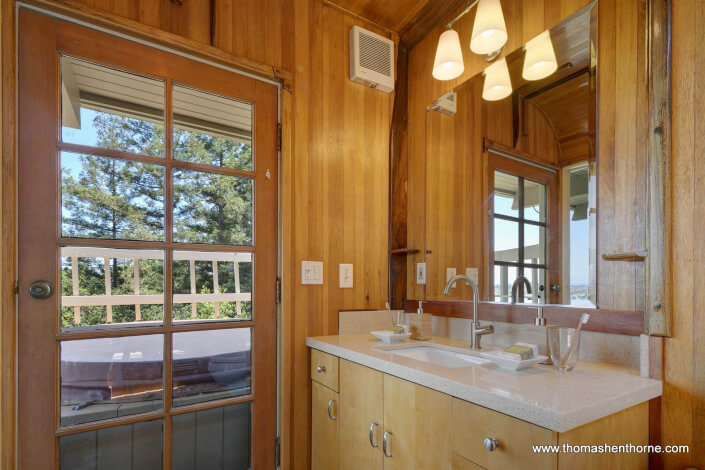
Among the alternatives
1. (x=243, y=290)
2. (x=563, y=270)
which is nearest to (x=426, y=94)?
(x=563, y=270)

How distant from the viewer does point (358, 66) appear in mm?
2027

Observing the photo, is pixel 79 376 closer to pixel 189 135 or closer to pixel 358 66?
pixel 189 135

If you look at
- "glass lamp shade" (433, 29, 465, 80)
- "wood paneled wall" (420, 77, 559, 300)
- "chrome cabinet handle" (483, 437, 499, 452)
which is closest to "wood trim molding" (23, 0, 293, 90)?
"glass lamp shade" (433, 29, 465, 80)

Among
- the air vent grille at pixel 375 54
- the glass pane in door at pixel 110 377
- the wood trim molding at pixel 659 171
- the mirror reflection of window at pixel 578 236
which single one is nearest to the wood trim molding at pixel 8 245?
the glass pane in door at pixel 110 377

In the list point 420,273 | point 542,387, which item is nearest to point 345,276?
point 420,273

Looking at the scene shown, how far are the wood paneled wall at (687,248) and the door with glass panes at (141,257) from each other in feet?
4.68

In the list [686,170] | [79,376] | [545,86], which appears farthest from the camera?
[545,86]

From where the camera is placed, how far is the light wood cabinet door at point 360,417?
1.31 metres

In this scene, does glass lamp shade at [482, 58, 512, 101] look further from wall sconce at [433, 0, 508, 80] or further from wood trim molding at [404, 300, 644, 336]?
wood trim molding at [404, 300, 644, 336]

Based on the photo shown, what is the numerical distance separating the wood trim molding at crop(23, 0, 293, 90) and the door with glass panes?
4cm

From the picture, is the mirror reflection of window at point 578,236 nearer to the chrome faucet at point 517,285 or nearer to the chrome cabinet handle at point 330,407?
the chrome faucet at point 517,285

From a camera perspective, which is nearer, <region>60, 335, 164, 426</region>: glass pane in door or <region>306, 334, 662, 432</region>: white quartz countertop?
<region>306, 334, 662, 432</region>: white quartz countertop

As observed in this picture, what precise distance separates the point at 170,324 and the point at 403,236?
123 centimetres

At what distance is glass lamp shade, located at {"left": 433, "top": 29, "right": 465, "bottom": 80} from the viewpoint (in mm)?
1760
